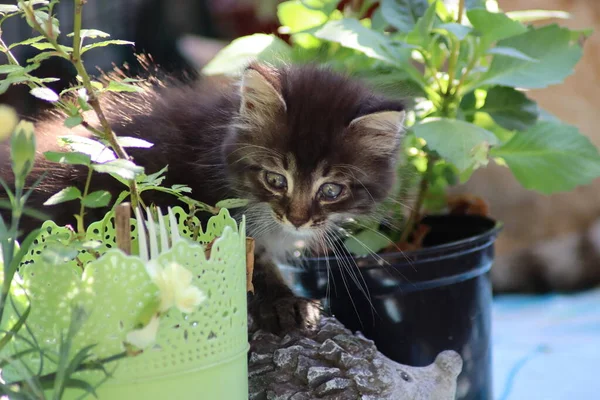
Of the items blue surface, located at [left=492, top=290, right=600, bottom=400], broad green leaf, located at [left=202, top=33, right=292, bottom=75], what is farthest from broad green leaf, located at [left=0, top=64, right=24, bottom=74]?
blue surface, located at [left=492, top=290, right=600, bottom=400]

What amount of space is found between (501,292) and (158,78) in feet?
5.02

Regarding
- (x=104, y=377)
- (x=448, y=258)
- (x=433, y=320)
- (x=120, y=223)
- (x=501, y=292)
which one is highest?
(x=120, y=223)

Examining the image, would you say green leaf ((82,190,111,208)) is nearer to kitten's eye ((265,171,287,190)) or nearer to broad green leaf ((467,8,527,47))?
kitten's eye ((265,171,287,190))

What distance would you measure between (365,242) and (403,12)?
1.57ft

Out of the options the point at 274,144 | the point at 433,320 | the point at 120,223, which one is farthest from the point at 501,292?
the point at 120,223

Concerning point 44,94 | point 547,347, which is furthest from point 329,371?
point 547,347

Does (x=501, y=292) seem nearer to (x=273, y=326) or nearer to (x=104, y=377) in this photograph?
(x=273, y=326)

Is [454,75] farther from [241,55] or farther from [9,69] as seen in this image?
[9,69]

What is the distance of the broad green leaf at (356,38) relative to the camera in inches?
46.9

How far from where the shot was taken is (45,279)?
2.21 feet

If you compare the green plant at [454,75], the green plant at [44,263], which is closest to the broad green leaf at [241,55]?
the green plant at [454,75]

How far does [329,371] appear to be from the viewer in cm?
99

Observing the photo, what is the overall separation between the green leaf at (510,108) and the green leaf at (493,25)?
0.15 meters

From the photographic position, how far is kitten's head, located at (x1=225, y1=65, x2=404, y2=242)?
1198 millimetres
